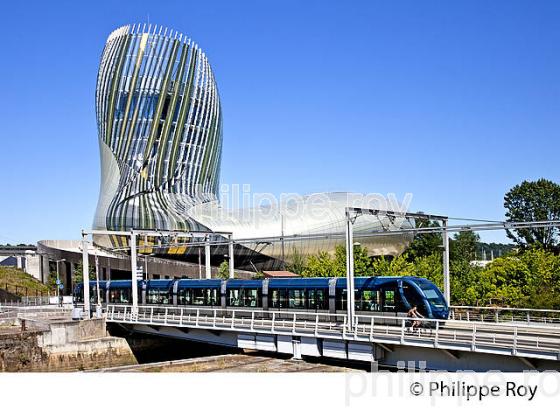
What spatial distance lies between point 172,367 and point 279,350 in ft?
17.4

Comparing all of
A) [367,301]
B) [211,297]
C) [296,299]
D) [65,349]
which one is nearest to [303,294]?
[296,299]

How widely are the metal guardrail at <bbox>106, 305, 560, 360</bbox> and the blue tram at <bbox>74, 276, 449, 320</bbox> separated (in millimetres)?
500

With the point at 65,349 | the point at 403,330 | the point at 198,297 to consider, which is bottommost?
the point at 65,349

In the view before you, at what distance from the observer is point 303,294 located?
35781 millimetres

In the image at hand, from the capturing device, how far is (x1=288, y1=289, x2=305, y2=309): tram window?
1411 inches

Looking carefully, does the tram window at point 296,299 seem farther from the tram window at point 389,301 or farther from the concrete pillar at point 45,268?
the concrete pillar at point 45,268

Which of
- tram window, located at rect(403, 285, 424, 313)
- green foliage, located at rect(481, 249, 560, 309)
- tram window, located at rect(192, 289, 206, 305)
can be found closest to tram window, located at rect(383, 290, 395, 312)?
tram window, located at rect(403, 285, 424, 313)

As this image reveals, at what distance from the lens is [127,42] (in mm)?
106438

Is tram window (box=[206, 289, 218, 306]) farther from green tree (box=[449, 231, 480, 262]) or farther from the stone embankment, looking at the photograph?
green tree (box=[449, 231, 480, 262])

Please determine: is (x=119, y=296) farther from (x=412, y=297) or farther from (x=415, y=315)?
(x=415, y=315)

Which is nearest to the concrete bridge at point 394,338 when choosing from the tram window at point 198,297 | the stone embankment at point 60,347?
the tram window at point 198,297

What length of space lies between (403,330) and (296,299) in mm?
10279
